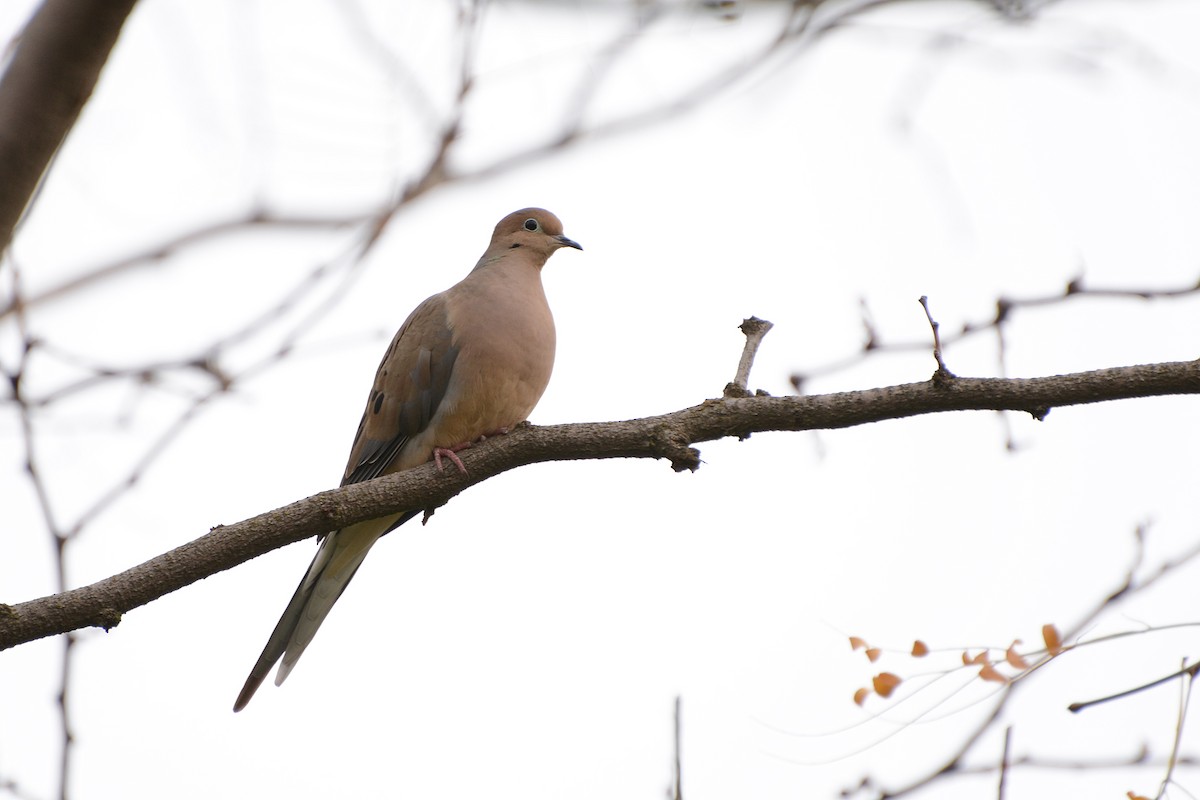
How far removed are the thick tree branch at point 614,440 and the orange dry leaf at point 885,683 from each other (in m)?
0.60

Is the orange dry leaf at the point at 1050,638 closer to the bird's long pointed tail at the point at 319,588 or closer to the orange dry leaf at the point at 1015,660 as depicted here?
the orange dry leaf at the point at 1015,660

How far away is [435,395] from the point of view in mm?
3844

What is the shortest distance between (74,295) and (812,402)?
1.66 m

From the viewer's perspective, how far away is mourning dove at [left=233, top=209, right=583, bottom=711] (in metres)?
3.73

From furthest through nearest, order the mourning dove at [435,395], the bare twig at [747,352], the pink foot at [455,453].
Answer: the mourning dove at [435,395], the pink foot at [455,453], the bare twig at [747,352]

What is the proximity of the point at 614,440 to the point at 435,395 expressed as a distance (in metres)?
1.28

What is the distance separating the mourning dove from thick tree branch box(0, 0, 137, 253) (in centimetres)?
209

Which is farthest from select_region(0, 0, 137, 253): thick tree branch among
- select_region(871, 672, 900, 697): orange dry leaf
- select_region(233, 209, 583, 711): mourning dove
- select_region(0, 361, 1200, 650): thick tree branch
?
select_region(233, 209, 583, 711): mourning dove

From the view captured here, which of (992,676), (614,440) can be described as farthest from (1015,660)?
(614,440)

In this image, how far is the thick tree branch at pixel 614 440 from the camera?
2.38 metres

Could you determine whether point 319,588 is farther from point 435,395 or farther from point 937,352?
point 937,352

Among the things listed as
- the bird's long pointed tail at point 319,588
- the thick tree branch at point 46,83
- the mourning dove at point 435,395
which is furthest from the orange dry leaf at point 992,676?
the bird's long pointed tail at point 319,588

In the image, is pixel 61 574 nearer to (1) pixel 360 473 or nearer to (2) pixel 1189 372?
(1) pixel 360 473

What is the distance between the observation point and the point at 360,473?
4039 mm
